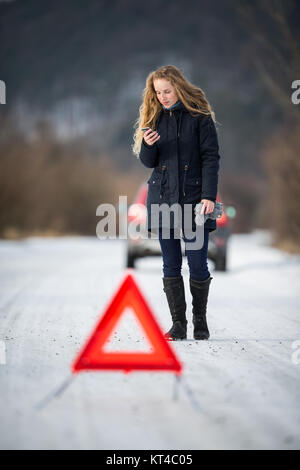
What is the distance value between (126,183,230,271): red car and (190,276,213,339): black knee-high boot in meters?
4.96

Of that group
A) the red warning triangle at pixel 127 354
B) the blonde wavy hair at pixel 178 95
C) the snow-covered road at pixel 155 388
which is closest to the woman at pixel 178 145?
the blonde wavy hair at pixel 178 95

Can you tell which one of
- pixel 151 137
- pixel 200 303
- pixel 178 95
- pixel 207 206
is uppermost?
pixel 178 95

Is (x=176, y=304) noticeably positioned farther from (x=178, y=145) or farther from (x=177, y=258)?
(x=178, y=145)

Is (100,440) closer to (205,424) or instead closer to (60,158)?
(205,424)

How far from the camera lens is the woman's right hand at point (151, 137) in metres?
3.56

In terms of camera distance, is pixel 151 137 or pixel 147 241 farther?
pixel 147 241

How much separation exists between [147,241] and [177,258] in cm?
546

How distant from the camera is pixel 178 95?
12.2 ft

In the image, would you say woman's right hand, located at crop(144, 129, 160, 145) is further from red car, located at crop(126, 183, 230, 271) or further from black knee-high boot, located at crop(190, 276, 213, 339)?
red car, located at crop(126, 183, 230, 271)

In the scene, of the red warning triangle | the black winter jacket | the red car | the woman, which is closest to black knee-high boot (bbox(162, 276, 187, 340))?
the woman

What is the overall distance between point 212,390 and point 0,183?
22812 millimetres

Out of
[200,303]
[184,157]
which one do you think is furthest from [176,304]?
[184,157]

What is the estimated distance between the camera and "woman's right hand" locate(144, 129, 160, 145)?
356 centimetres

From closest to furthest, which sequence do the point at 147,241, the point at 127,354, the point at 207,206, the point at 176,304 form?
1. the point at 127,354
2. the point at 207,206
3. the point at 176,304
4. the point at 147,241
